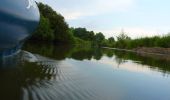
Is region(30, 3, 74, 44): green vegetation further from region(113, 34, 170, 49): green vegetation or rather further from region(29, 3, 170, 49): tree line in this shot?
region(113, 34, 170, 49): green vegetation

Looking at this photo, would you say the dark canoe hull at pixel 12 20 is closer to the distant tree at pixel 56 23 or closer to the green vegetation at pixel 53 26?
the green vegetation at pixel 53 26

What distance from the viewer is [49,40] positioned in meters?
61.3

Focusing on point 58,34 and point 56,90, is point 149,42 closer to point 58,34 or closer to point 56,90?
point 58,34

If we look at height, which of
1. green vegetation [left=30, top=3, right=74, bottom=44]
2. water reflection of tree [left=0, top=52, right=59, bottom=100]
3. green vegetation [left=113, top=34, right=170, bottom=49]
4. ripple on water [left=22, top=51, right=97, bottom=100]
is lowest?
ripple on water [left=22, top=51, right=97, bottom=100]

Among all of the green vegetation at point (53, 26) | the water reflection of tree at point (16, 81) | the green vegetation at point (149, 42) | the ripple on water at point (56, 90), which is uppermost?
the green vegetation at point (53, 26)

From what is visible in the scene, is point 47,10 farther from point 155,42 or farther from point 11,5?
point 11,5

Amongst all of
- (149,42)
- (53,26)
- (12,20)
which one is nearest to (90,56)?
(12,20)

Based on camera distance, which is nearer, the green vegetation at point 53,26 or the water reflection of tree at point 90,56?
the water reflection of tree at point 90,56

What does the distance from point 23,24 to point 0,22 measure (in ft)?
5.93

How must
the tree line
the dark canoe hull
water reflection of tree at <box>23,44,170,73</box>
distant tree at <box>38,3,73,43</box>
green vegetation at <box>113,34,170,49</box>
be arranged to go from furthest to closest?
distant tree at <box>38,3,73,43</box>, the tree line, green vegetation at <box>113,34,170,49</box>, water reflection of tree at <box>23,44,170,73</box>, the dark canoe hull

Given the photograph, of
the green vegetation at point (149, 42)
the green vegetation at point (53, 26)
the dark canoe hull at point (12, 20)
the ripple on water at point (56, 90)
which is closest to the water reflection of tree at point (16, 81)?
the ripple on water at point (56, 90)

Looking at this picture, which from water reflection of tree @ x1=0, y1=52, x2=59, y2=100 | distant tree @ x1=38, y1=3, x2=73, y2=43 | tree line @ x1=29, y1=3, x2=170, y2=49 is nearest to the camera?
water reflection of tree @ x1=0, y1=52, x2=59, y2=100

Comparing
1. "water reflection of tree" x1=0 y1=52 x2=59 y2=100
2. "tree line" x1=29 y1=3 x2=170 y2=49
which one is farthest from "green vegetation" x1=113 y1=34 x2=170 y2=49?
"water reflection of tree" x1=0 y1=52 x2=59 y2=100

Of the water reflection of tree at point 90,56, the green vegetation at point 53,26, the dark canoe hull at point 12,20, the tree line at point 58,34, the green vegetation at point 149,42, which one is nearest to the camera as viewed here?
the dark canoe hull at point 12,20
